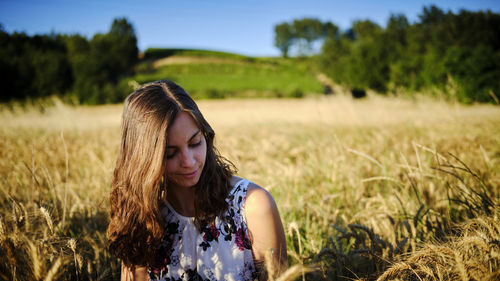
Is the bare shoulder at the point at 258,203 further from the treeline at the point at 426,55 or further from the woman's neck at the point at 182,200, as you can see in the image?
the treeline at the point at 426,55

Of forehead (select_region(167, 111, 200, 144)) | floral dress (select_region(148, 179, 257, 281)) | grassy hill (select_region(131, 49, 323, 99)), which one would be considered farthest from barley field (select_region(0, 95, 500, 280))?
grassy hill (select_region(131, 49, 323, 99))

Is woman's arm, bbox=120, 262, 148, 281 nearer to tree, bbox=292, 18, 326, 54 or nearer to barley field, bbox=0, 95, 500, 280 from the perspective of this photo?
barley field, bbox=0, 95, 500, 280

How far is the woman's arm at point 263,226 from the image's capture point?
1.20 metres

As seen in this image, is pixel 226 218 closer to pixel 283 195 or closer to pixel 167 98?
pixel 167 98

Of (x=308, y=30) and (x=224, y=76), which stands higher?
(x=308, y=30)

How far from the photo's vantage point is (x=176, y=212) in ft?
4.76

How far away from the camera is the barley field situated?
0.97m

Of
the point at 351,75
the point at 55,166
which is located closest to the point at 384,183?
the point at 55,166

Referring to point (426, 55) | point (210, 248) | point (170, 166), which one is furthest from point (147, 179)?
point (426, 55)

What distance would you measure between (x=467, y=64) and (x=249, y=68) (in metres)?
34.8

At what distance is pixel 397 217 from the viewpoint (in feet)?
5.97

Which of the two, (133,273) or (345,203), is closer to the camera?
(133,273)

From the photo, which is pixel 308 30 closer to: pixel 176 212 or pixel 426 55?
pixel 426 55

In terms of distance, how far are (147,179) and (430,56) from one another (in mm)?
27261
